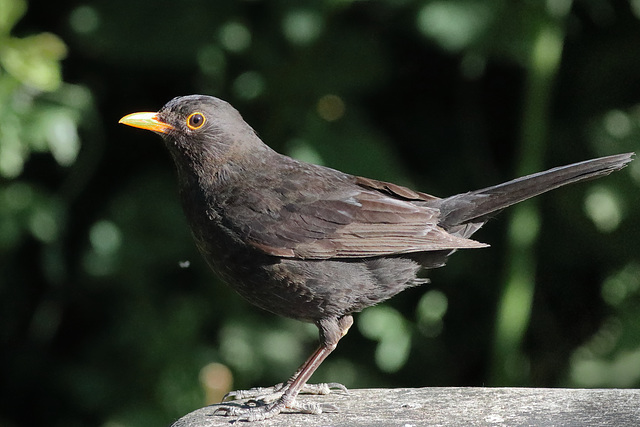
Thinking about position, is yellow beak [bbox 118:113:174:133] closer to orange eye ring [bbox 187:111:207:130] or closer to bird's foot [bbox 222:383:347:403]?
orange eye ring [bbox 187:111:207:130]

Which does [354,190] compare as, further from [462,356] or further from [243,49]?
[462,356]

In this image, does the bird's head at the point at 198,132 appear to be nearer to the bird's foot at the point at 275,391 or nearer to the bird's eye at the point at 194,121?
the bird's eye at the point at 194,121

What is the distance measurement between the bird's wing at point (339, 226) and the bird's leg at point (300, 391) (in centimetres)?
35

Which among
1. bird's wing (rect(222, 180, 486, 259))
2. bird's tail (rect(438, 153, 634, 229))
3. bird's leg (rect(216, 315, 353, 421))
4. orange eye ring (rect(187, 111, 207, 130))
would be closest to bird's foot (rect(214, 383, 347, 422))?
bird's leg (rect(216, 315, 353, 421))

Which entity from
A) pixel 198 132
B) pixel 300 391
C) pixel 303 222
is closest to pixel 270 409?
pixel 300 391

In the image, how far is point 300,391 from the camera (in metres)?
4.59

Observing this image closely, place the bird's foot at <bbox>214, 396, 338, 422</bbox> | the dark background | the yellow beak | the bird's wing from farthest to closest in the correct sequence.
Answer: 1. the dark background
2. the yellow beak
3. the bird's wing
4. the bird's foot at <bbox>214, 396, 338, 422</bbox>

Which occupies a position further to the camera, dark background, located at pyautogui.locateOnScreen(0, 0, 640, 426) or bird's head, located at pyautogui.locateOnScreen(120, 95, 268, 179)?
dark background, located at pyautogui.locateOnScreen(0, 0, 640, 426)

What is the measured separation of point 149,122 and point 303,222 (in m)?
0.89

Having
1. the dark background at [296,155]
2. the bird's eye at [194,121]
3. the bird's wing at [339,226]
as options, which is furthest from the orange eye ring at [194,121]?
the dark background at [296,155]

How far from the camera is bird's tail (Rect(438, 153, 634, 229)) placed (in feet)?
13.8

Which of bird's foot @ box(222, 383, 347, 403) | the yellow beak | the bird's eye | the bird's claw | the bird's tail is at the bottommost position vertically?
the bird's claw

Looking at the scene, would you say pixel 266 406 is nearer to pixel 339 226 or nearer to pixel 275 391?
pixel 275 391

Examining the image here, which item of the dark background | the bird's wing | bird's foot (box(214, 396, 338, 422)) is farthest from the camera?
the dark background
